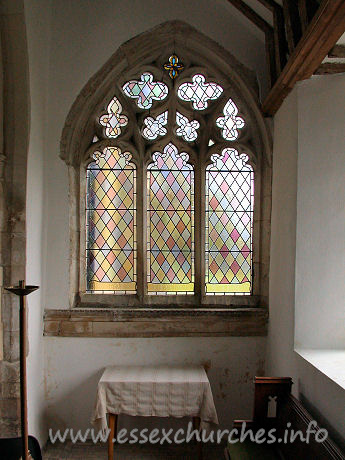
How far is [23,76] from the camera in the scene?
3.54m

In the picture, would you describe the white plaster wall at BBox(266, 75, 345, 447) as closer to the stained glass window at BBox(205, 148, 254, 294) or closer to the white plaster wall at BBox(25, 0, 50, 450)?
the stained glass window at BBox(205, 148, 254, 294)

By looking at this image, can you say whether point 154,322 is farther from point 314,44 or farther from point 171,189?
point 314,44

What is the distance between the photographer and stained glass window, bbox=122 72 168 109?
4.34 m

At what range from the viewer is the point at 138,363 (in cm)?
415

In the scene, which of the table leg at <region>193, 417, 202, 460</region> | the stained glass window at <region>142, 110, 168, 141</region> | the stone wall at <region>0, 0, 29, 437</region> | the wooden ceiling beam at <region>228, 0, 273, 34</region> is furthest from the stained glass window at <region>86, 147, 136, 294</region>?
the wooden ceiling beam at <region>228, 0, 273, 34</region>

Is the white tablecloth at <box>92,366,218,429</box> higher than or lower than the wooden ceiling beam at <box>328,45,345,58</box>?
lower

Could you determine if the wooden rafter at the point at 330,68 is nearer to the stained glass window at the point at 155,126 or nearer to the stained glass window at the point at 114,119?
the stained glass window at the point at 155,126

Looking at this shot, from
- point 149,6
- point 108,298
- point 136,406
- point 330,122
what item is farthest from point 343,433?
point 149,6

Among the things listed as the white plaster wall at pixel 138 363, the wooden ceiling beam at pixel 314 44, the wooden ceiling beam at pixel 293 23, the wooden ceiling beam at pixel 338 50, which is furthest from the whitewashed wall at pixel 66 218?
the wooden ceiling beam at pixel 338 50

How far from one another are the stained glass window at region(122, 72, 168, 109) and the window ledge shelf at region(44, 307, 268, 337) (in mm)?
2073

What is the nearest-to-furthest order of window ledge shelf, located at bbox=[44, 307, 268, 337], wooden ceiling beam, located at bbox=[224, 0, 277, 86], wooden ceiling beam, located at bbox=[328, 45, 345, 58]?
wooden ceiling beam, located at bbox=[328, 45, 345, 58] → wooden ceiling beam, located at bbox=[224, 0, 277, 86] → window ledge shelf, located at bbox=[44, 307, 268, 337]

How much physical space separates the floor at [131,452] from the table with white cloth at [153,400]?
342 mm

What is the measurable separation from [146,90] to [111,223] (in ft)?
4.56

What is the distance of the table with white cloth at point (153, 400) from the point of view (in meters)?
3.56
